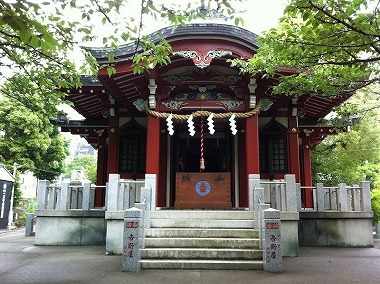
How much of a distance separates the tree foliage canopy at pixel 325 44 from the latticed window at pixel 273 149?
16.9 feet

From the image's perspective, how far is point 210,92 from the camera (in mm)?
11258

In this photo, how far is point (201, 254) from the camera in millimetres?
7762

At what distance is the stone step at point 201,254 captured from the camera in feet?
25.3

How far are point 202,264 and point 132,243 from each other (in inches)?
61.2

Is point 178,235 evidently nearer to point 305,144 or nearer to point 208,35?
point 208,35

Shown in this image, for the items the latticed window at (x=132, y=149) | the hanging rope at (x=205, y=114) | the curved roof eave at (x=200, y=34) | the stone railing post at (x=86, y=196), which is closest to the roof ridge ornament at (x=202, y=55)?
the curved roof eave at (x=200, y=34)

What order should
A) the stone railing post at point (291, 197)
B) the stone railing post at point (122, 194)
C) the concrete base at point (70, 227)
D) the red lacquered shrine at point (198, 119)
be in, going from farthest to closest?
the concrete base at point (70, 227)
the red lacquered shrine at point (198, 119)
the stone railing post at point (122, 194)
the stone railing post at point (291, 197)

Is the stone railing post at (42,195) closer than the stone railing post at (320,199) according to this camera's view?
No

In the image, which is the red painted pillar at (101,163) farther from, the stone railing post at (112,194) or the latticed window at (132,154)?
the stone railing post at (112,194)

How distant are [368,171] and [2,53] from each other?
23.2 m

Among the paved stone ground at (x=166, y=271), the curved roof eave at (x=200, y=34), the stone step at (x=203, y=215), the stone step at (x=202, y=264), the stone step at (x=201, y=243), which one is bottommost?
the paved stone ground at (x=166, y=271)

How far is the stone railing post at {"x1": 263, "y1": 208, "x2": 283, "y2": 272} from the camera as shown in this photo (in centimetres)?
718

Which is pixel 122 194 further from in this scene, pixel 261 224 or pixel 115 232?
pixel 261 224

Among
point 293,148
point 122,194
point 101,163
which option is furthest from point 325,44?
point 101,163
